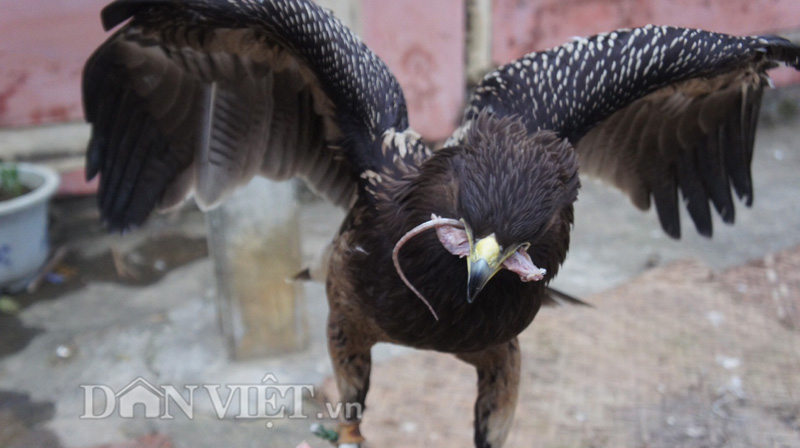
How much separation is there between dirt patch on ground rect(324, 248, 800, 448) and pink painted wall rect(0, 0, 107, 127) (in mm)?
2918

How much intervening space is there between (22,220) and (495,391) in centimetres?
339

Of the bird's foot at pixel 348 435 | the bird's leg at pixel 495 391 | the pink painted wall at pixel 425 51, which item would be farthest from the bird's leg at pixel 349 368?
the pink painted wall at pixel 425 51

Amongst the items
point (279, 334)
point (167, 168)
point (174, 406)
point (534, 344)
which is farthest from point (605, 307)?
point (167, 168)

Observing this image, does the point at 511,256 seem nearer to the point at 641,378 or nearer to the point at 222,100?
the point at 222,100

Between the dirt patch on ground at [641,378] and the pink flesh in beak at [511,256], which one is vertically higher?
the pink flesh in beak at [511,256]

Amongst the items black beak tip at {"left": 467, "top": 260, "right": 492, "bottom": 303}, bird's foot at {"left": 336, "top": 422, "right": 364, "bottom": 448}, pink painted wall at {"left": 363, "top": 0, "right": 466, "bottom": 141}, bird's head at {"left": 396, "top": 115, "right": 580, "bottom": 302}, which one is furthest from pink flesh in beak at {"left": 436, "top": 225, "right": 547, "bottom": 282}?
pink painted wall at {"left": 363, "top": 0, "right": 466, "bottom": 141}

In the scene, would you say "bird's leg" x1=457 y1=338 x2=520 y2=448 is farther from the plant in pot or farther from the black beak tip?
the plant in pot

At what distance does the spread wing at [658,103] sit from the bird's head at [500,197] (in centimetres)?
33

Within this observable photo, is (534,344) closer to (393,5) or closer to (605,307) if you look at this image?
(605,307)

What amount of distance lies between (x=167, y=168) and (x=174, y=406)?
5.41ft

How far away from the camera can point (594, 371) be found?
13.0 feet

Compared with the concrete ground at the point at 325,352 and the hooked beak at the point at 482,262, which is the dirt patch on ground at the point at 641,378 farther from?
the hooked beak at the point at 482,262

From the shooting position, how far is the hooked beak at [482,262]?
1.67 m

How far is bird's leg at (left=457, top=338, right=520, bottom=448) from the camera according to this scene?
2.71 metres
